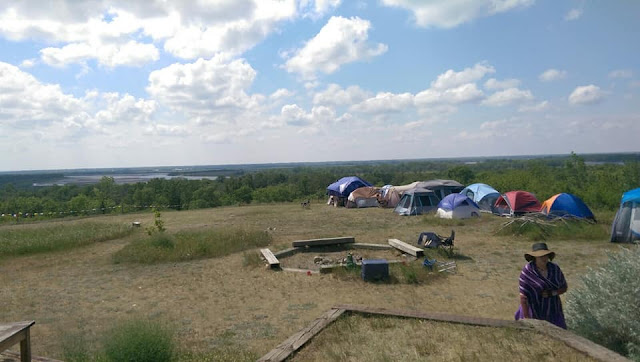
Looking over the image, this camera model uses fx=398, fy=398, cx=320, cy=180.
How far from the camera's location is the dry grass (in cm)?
418

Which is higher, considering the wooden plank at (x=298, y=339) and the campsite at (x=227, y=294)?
the wooden plank at (x=298, y=339)

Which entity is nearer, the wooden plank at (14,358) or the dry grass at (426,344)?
the dry grass at (426,344)

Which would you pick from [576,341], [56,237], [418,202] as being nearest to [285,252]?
[576,341]

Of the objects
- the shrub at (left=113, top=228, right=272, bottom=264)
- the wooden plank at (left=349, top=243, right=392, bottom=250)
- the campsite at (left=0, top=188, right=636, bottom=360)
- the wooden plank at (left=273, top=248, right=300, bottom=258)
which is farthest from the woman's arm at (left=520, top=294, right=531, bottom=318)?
the shrub at (left=113, top=228, right=272, bottom=264)

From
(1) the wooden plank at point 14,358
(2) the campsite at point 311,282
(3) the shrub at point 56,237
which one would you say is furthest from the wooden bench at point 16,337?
(3) the shrub at point 56,237

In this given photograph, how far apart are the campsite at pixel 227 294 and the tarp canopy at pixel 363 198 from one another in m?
10.9

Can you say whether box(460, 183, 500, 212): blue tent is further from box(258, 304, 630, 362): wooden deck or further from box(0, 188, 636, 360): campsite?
box(258, 304, 630, 362): wooden deck

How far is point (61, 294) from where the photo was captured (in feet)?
27.7

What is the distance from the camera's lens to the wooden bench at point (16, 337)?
363cm

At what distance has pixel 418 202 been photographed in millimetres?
21000

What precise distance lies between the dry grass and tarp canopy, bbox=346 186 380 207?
1906 centimetres

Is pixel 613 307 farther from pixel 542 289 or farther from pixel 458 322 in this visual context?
pixel 458 322

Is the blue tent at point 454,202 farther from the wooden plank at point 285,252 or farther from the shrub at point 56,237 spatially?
the shrub at point 56,237

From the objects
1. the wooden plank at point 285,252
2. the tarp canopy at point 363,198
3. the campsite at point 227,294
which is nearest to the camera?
the campsite at point 227,294
